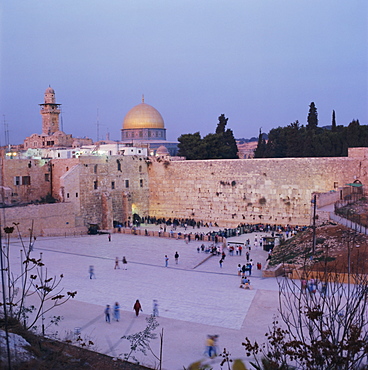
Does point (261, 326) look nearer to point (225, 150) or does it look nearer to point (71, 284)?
point (71, 284)

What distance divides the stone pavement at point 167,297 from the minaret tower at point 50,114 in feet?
70.6

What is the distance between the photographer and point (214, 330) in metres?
8.97

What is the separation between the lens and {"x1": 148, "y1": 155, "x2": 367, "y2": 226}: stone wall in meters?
23.3

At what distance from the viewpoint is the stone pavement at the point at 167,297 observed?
8.38 metres

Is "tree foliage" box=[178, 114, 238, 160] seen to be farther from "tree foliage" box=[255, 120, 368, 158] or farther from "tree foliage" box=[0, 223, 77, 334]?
"tree foliage" box=[0, 223, 77, 334]

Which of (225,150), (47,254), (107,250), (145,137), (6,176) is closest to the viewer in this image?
(47,254)

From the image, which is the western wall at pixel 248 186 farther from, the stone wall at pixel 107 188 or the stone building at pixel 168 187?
the stone wall at pixel 107 188

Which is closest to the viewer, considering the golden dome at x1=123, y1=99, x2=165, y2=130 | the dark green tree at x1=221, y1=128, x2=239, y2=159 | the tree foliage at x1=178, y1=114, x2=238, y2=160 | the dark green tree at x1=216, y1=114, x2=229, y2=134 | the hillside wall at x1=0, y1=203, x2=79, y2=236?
the hillside wall at x1=0, y1=203, x2=79, y2=236

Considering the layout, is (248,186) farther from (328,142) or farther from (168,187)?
(328,142)

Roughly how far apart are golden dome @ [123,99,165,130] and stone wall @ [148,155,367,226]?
17320 millimetres

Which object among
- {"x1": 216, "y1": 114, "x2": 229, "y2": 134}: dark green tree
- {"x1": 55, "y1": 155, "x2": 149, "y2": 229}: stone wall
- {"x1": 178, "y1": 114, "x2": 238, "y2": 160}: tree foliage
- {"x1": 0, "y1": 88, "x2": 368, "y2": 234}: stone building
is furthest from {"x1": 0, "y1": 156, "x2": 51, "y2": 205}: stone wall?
{"x1": 216, "y1": 114, "x2": 229, "y2": 134}: dark green tree

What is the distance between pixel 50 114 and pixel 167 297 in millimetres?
30138

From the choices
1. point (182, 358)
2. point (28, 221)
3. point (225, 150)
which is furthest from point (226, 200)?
point (182, 358)

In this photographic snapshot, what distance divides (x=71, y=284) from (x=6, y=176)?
13.5 m
